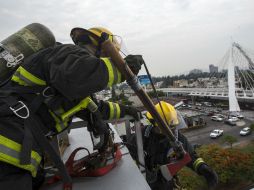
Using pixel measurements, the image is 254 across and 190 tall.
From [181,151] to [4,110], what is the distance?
1.42m

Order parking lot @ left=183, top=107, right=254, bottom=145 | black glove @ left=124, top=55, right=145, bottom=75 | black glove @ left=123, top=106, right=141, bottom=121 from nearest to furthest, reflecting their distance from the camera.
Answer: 1. black glove @ left=124, top=55, right=145, bottom=75
2. black glove @ left=123, top=106, right=141, bottom=121
3. parking lot @ left=183, top=107, right=254, bottom=145

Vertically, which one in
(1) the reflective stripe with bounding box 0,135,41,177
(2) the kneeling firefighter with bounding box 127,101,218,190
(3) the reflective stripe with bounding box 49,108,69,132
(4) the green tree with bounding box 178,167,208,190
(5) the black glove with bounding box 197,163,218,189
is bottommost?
(4) the green tree with bounding box 178,167,208,190

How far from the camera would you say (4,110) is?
1365mm

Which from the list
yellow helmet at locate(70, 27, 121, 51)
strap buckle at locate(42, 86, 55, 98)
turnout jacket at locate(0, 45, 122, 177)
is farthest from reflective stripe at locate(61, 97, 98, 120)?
yellow helmet at locate(70, 27, 121, 51)

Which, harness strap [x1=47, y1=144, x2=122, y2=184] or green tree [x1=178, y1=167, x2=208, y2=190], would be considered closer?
harness strap [x1=47, y1=144, x2=122, y2=184]

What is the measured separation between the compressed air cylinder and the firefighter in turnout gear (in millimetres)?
133

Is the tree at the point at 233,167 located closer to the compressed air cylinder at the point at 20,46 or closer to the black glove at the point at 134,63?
the black glove at the point at 134,63

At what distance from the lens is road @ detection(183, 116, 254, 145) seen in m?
22.1

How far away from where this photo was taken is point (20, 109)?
1.36m

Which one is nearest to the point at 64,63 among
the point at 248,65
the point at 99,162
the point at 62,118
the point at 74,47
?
the point at 74,47

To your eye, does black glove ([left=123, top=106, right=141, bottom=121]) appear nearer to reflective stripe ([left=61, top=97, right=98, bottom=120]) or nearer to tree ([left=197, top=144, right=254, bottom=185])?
reflective stripe ([left=61, top=97, right=98, bottom=120])

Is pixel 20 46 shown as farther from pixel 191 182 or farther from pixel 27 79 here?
pixel 191 182

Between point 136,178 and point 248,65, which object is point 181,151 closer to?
point 136,178

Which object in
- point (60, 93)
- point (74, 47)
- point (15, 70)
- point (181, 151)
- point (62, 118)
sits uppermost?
point (74, 47)
